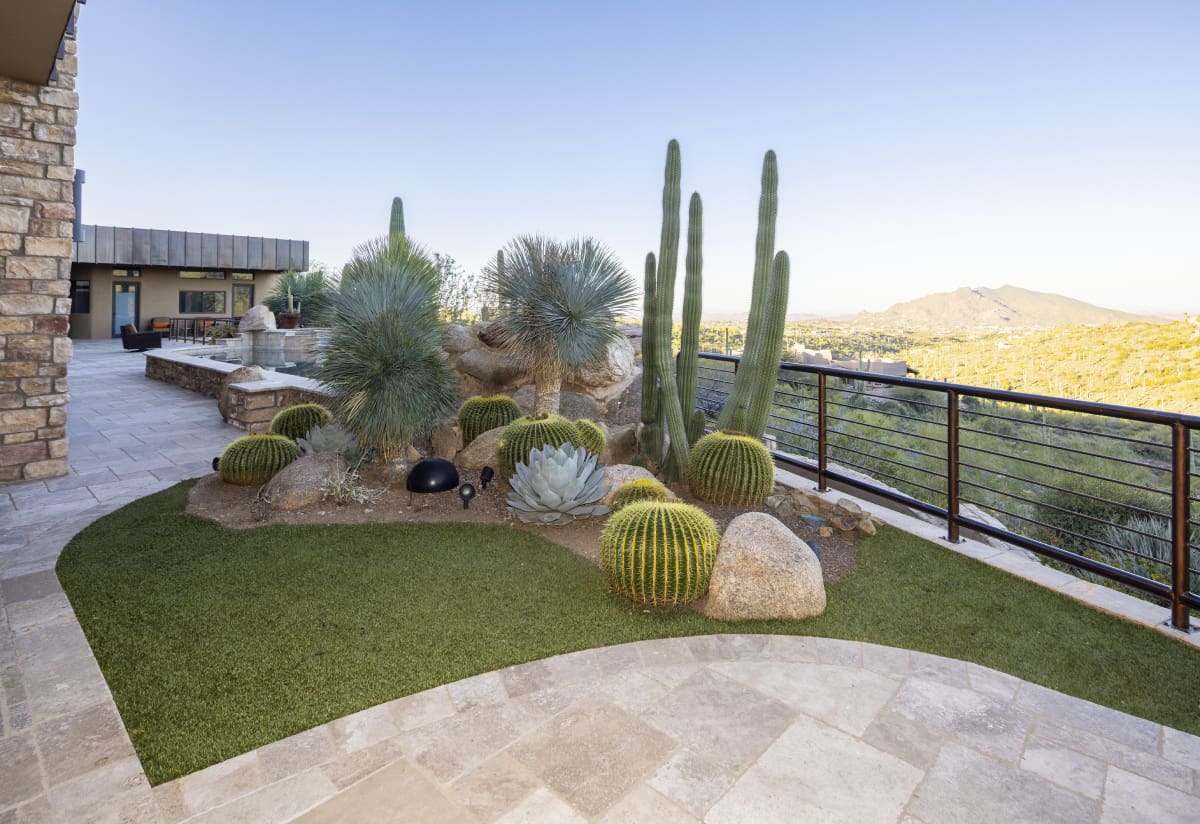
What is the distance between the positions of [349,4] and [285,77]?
9.84 feet

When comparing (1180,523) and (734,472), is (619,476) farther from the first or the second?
(1180,523)

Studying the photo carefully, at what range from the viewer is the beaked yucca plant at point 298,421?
18.7ft

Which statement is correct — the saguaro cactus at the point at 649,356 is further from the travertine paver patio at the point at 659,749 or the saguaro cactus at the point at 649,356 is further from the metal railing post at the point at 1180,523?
the metal railing post at the point at 1180,523

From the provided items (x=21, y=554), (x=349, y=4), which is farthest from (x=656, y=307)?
(x=349, y=4)

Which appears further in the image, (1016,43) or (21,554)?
(1016,43)

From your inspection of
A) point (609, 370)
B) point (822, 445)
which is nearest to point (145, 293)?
point (609, 370)

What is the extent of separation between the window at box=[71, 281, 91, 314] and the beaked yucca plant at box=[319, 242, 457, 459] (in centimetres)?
2197

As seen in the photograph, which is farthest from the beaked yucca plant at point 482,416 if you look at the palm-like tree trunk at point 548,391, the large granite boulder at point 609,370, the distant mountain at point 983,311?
the distant mountain at point 983,311

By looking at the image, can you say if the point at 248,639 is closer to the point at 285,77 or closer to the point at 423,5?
the point at 423,5

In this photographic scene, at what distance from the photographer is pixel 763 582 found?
2.91 meters

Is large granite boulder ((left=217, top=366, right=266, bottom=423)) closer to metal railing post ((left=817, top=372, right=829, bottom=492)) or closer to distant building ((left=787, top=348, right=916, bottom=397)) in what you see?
metal railing post ((left=817, top=372, right=829, bottom=492))

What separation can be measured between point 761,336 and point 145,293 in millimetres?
24963

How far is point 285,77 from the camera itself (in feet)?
40.3

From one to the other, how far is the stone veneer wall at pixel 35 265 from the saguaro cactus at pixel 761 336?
579 cm
